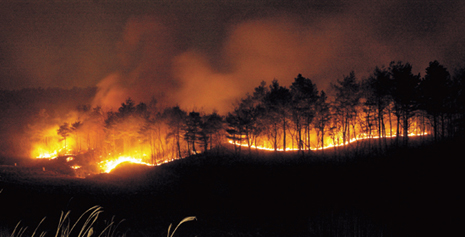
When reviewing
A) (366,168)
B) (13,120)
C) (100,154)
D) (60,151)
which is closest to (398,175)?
(366,168)

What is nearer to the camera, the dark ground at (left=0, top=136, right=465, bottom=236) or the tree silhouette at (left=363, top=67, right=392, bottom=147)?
the dark ground at (left=0, top=136, right=465, bottom=236)

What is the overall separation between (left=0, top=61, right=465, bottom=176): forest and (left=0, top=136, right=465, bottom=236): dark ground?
15.1m

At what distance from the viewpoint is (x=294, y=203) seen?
59.9ft

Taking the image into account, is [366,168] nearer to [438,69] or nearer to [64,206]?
[438,69]

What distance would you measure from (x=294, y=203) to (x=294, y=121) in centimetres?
2781

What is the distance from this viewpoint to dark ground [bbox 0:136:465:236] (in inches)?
506

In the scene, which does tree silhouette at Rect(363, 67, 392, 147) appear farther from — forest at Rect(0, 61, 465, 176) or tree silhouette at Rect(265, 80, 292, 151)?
tree silhouette at Rect(265, 80, 292, 151)

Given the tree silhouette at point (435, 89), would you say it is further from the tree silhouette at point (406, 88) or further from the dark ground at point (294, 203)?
the dark ground at point (294, 203)

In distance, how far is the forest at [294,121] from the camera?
36281 mm

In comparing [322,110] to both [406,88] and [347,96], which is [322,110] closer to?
[347,96]

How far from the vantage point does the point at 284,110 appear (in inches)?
1715

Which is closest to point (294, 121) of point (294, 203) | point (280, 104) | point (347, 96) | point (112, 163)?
point (280, 104)

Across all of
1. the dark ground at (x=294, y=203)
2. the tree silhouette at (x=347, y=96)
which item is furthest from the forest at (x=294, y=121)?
the dark ground at (x=294, y=203)

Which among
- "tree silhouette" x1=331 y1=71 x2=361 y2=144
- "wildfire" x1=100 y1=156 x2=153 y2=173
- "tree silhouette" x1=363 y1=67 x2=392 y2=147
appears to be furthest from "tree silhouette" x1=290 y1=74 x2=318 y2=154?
"wildfire" x1=100 y1=156 x2=153 y2=173
